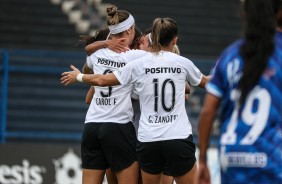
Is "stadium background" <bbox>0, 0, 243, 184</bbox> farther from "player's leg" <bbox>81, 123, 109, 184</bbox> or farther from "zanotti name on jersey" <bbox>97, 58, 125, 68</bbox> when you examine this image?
"zanotti name on jersey" <bbox>97, 58, 125, 68</bbox>

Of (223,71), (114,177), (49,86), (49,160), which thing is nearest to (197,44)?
(49,86)

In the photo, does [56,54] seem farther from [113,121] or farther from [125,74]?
[125,74]

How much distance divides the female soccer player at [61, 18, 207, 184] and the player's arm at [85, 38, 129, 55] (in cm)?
48

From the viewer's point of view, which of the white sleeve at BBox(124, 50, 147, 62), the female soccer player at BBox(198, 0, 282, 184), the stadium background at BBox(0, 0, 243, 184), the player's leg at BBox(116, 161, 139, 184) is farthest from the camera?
the stadium background at BBox(0, 0, 243, 184)

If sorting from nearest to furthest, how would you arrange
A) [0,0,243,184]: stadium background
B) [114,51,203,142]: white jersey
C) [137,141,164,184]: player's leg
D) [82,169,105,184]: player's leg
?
[114,51,203,142]: white jersey, [137,141,164,184]: player's leg, [82,169,105,184]: player's leg, [0,0,243,184]: stadium background

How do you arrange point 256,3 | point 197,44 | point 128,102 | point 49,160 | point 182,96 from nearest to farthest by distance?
1. point 256,3
2. point 182,96
3. point 128,102
4. point 49,160
5. point 197,44

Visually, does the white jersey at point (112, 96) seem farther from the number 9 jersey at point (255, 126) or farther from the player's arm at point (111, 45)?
the number 9 jersey at point (255, 126)

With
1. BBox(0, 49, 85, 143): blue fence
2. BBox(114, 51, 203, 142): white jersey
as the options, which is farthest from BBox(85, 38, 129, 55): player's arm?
BBox(0, 49, 85, 143): blue fence

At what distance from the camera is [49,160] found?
12.8 m

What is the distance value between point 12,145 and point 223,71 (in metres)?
8.17

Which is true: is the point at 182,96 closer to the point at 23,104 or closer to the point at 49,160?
the point at 49,160

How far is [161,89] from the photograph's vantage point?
741 cm

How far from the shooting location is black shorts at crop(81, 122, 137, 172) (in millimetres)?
8070

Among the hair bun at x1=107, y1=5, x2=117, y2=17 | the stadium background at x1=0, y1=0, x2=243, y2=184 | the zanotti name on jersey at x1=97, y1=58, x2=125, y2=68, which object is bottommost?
the stadium background at x1=0, y1=0, x2=243, y2=184
